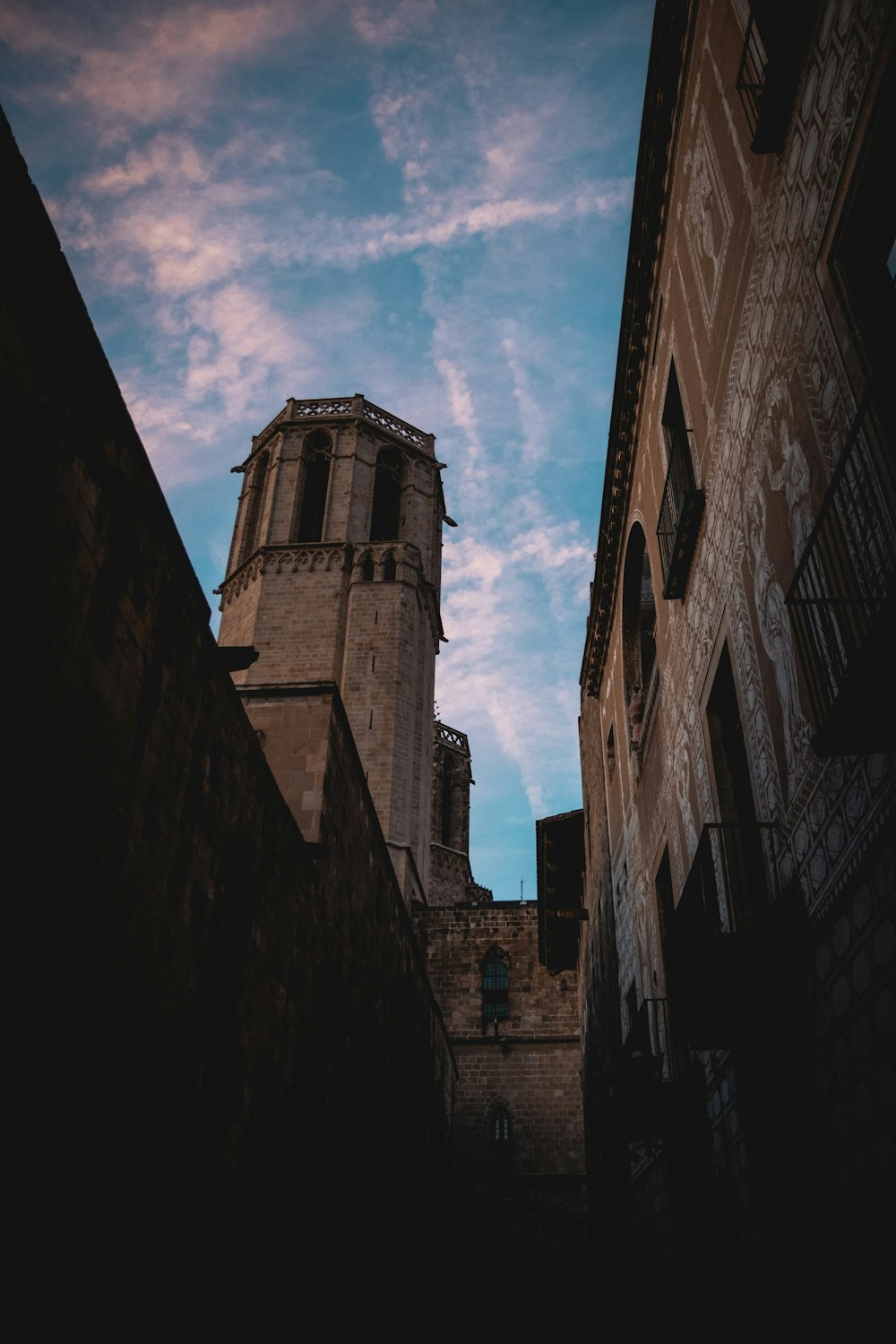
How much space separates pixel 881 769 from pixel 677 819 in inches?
204

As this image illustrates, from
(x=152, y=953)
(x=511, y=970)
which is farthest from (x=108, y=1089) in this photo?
(x=511, y=970)

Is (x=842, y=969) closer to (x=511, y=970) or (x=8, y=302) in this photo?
(x=8, y=302)

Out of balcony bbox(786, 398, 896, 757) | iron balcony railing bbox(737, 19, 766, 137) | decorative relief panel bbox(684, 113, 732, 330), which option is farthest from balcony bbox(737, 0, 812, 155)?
balcony bbox(786, 398, 896, 757)

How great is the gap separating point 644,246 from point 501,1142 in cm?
2381

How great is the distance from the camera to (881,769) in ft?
13.8

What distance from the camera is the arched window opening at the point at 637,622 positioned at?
487 inches

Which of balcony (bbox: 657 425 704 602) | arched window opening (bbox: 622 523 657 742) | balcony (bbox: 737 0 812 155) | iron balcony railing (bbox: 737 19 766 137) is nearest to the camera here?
balcony (bbox: 737 0 812 155)

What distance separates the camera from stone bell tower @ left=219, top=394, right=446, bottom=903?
106 feet

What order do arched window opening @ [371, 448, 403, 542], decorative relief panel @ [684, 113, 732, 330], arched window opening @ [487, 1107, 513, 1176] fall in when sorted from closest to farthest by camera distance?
1. decorative relief panel @ [684, 113, 732, 330]
2. arched window opening @ [487, 1107, 513, 1176]
3. arched window opening @ [371, 448, 403, 542]

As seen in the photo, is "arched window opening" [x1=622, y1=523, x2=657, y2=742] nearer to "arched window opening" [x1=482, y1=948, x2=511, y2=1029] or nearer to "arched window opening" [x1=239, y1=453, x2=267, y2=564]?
"arched window opening" [x1=482, y1=948, x2=511, y2=1029]

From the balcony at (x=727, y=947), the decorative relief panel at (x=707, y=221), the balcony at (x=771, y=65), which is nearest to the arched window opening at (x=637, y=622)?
the decorative relief panel at (x=707, y=221)

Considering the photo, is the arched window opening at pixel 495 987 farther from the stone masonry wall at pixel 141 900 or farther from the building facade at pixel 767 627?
the stone masonry wall at pixel 141 900

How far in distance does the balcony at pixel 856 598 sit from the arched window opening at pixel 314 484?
116 feet

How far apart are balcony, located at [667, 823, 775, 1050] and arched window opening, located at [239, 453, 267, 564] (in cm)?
3351
